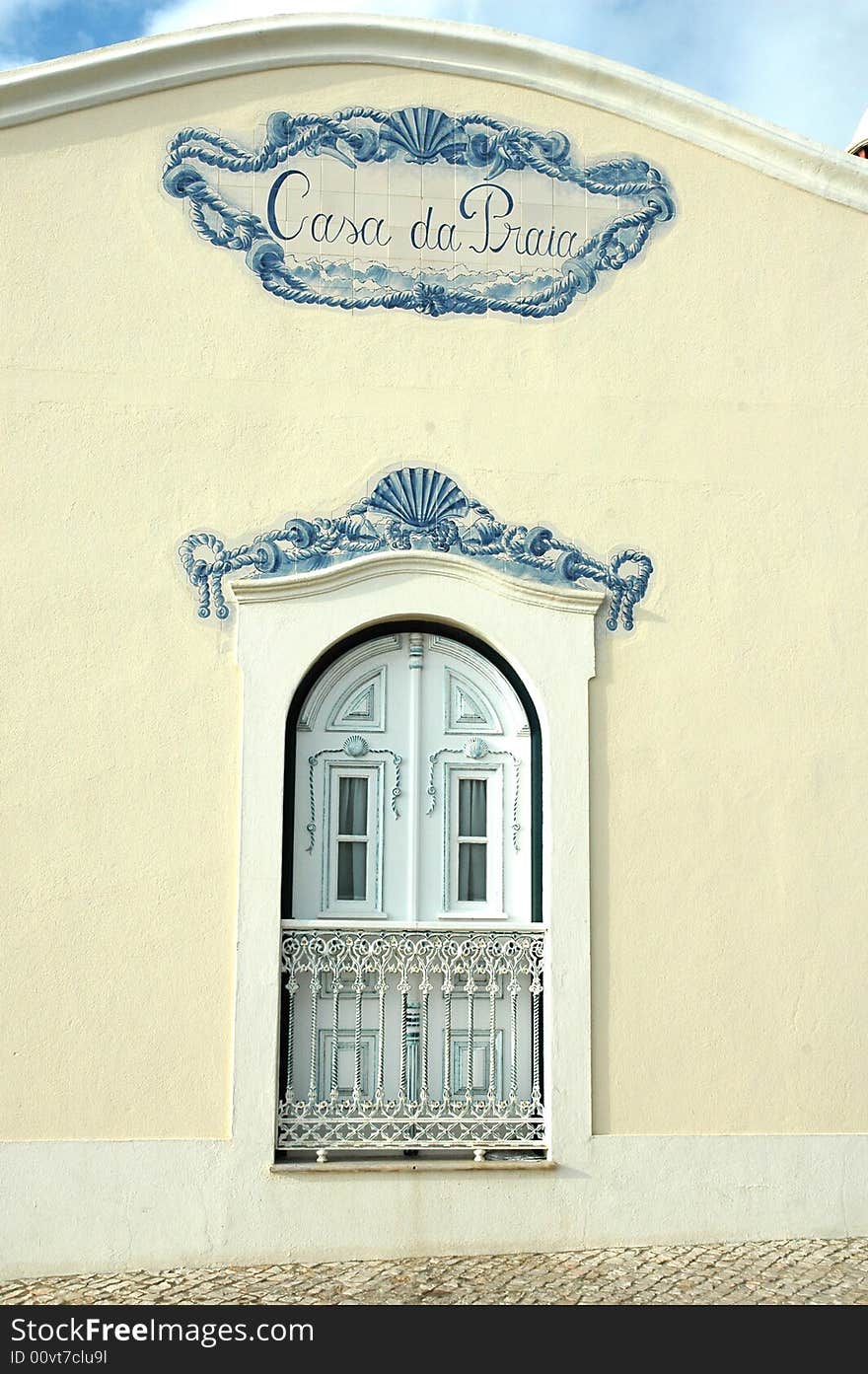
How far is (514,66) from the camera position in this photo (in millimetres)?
9039

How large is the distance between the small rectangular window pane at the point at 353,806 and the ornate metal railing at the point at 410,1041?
1.91 feet

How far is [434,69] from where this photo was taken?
903 centimetres

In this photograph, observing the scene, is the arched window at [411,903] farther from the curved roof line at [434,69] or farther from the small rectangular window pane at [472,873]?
the curved roof line at [434,69]

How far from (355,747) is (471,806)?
0.73 metres

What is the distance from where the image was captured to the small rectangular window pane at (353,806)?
8.40 m

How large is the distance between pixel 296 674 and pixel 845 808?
314 cm

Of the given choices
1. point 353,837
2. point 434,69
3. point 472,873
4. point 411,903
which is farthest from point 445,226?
point 411,903

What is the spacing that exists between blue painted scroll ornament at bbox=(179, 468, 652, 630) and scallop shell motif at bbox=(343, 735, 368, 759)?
96 centimetres

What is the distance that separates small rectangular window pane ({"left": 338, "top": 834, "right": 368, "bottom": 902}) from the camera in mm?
8344

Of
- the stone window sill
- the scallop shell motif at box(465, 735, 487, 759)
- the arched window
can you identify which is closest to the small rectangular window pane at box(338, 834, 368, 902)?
the arched window

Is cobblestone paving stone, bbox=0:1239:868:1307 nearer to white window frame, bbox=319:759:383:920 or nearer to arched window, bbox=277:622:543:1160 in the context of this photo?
arched window, bbox=277:622:543:1160

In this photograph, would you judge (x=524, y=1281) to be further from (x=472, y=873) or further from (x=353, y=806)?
(x=353, y=806)
